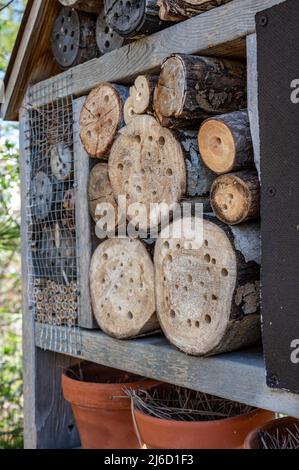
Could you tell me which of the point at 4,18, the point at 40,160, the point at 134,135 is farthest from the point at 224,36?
the point at 4,18

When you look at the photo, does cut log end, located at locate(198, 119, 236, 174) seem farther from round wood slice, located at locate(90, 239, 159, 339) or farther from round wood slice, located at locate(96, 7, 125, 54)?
round wood slice, located at locate(96, 7, 125, 54)

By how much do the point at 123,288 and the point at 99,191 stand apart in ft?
1.50

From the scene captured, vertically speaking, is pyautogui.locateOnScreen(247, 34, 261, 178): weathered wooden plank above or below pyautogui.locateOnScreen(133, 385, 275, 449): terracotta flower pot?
above

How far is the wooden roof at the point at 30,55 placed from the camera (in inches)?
111

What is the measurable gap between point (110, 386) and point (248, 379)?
84 centimetres

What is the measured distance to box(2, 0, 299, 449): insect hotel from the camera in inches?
69.4

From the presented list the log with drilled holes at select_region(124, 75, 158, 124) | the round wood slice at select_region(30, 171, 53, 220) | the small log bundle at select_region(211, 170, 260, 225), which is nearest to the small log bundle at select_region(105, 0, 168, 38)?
the log with drilled holes at select_region(124, 75, 158, 124)

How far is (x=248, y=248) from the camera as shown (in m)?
1.92

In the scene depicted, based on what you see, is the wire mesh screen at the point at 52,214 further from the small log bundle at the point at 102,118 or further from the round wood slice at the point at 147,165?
the round wood slice at the point at 147,165

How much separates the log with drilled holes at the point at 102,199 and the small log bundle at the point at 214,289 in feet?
1.46

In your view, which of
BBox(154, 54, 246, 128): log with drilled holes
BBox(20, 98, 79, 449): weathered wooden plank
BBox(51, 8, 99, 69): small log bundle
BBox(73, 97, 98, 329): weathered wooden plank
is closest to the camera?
BBox(154, 54, 246, 128): log with drilled holes

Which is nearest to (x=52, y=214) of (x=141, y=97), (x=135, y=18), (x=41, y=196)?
(x=41, y=196)
